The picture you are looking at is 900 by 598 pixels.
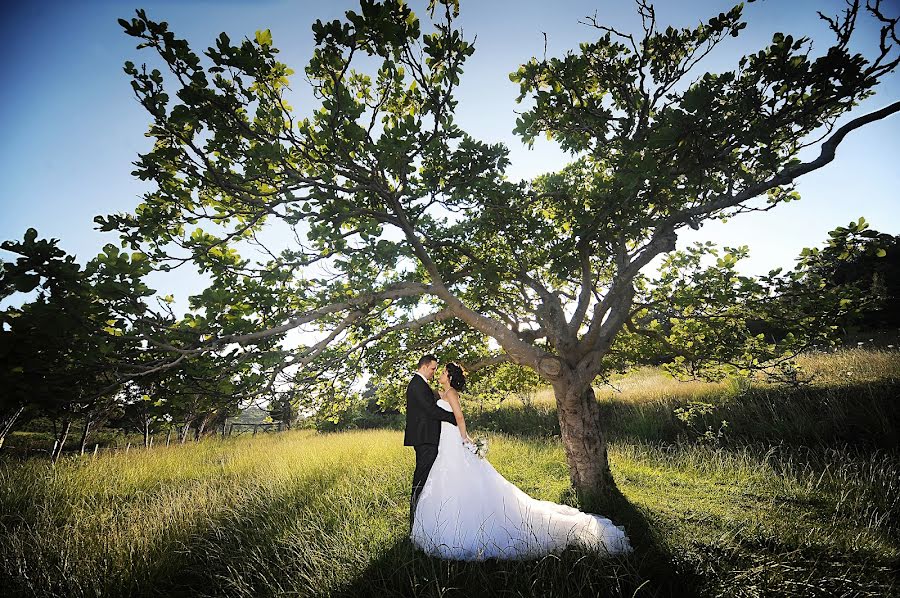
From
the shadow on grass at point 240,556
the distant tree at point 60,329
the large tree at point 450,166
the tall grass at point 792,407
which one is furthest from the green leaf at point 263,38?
the tall grass at point 792,407

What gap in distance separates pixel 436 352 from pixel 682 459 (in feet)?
25.3

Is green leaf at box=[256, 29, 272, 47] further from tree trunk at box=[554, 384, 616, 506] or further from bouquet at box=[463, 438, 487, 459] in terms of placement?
tree trunk at box=[554, 384, 616, 506]

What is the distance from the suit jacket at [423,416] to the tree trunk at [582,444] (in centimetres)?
263

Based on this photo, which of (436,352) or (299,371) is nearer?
(299,371)

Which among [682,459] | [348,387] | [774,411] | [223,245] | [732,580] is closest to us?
[732,580]

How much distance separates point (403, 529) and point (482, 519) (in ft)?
5.26

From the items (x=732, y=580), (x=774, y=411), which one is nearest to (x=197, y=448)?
(x=732, y=580)

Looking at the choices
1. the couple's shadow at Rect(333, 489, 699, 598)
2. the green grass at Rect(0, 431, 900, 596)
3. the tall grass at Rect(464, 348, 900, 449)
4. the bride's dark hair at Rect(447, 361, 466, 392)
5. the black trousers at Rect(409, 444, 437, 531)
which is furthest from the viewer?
the tall grass at Rect(464, 348, 900, 449)

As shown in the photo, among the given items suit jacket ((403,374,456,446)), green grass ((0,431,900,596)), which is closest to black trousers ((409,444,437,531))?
suit jacket ((403,374,456,446))

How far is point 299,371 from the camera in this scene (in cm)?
539

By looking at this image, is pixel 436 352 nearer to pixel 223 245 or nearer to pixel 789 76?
pixel 223 245

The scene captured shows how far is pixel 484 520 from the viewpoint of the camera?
4.63 metres

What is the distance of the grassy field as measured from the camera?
12.4 feet

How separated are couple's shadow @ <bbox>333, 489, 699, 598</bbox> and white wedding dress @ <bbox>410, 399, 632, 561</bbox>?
16 centimetres
